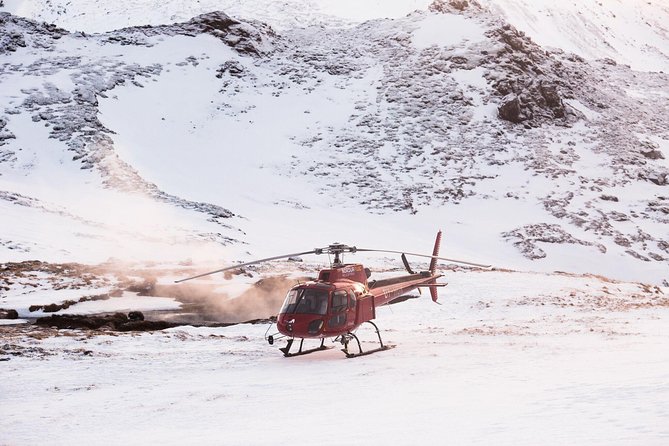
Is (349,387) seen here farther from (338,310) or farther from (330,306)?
(338,310)

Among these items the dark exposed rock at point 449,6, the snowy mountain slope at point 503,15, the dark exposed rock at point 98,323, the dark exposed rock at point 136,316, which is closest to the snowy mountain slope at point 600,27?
the snowy mountain slope at point 503,15

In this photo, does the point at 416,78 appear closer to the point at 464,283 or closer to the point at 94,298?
the point at 464,283

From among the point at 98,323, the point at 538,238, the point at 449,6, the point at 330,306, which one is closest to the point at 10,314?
the point at 98,323

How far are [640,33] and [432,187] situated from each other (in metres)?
109

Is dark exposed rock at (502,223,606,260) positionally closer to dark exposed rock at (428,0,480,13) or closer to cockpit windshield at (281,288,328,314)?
cockpit windshield at (281,288,328,314)

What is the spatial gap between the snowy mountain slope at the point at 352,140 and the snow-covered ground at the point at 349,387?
59.4 ft

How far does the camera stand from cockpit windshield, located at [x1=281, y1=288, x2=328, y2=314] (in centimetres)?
1431

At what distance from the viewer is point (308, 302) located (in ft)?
47.3

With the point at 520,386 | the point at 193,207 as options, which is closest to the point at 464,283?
the point at 520,386

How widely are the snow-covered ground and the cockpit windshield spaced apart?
4.15 ft

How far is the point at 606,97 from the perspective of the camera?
72.2 m

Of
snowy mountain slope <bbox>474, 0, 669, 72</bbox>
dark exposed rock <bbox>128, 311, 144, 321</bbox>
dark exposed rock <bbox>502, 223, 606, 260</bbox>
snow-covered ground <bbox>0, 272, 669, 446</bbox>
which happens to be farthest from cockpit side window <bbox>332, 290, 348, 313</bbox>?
snowy mountain slope <bbox>474, 0, 669, 72</bbox>

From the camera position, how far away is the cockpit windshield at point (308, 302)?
14.3 meters

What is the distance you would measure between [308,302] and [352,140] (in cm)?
4527
